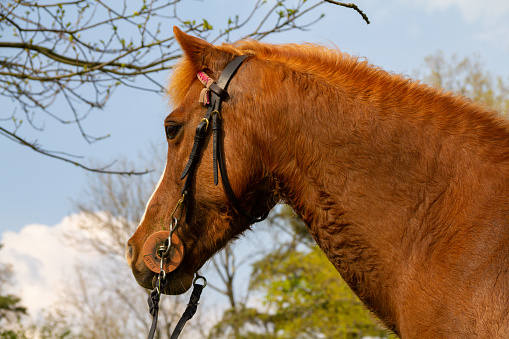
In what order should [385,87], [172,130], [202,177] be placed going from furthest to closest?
[172,130], [202,177], [385,87]

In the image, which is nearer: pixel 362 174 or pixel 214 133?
pixel 362 174

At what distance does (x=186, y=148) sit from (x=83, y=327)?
19.5 m

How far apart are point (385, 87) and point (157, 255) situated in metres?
1.39

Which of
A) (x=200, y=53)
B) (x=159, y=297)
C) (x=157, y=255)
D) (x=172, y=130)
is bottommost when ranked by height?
(x=159, y=297)

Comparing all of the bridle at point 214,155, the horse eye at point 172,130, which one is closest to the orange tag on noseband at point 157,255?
the bridle at point 214,155

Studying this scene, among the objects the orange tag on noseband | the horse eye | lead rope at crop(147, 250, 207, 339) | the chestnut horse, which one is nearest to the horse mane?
the chestnut horse

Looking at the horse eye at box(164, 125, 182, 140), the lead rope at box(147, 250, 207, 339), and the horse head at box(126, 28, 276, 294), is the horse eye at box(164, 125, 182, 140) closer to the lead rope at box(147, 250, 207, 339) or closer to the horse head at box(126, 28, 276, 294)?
the horse head at box(126, 28, 276, 294)

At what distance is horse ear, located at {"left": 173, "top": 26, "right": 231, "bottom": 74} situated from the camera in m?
2.61

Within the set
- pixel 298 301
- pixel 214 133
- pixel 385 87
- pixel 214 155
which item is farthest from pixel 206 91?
pixel 298 301

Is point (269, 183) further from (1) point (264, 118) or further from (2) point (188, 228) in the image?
(2) point (188, 228)

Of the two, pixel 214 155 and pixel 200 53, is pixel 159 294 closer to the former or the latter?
pixel 214 155

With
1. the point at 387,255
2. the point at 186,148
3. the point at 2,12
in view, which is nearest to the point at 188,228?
the point at 186,148

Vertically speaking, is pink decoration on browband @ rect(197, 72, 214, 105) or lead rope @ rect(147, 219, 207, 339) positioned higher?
pink decoration on browband @ rect(197, 72, 214, 105)

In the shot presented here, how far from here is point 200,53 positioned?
8.65ft
